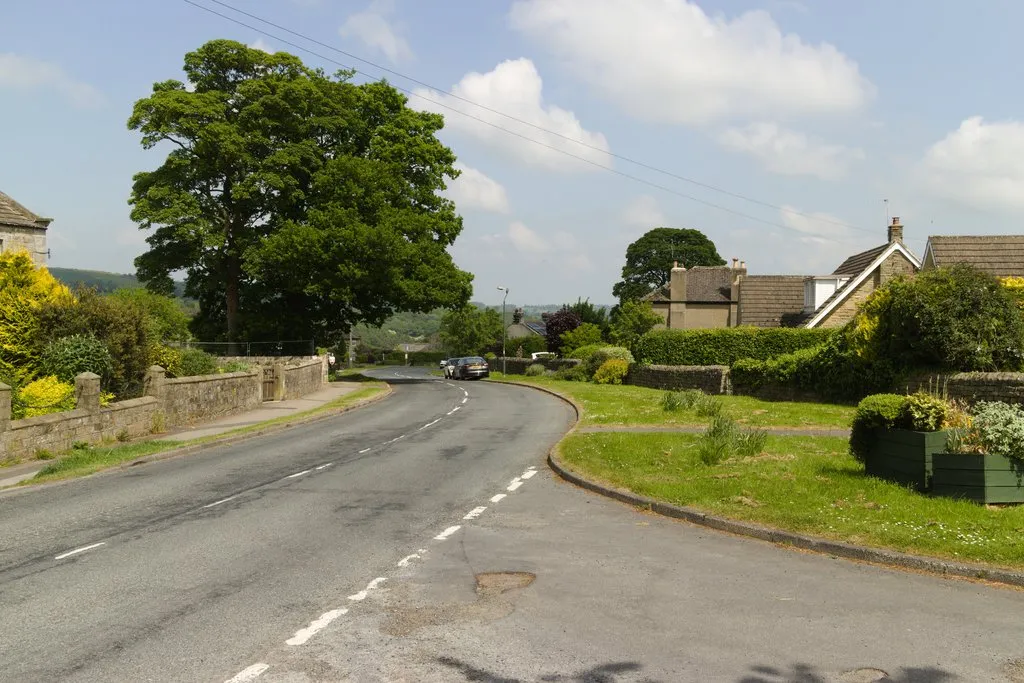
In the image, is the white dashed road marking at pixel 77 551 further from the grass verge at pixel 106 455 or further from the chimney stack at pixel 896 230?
the chimney stack at pixel 896 230

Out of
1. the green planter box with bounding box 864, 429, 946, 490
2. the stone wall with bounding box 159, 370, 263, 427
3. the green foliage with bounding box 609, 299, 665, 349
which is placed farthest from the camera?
the green foliage with bounding box 609, 299, 665, 349

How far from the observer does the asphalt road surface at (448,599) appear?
6.09 m

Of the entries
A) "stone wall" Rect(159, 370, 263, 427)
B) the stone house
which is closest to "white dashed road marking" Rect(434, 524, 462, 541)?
"stone wall" Rect(159, 370, 263, 427)

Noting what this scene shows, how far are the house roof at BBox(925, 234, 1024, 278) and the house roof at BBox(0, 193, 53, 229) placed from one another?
40.3m

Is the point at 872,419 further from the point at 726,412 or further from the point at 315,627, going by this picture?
the point at 726,412

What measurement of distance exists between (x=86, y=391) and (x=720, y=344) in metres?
29.7

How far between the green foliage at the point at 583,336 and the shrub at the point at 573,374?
2038cm

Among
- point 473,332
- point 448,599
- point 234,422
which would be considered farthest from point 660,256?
point 448,599

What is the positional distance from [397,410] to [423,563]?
24044 millimetres

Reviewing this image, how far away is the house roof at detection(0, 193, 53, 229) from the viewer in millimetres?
38753

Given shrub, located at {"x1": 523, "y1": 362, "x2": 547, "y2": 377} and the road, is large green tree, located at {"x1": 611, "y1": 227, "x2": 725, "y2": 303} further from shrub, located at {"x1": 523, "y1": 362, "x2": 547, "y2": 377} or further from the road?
the road

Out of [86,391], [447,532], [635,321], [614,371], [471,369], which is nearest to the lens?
[447,532]

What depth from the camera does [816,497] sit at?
11734 millimetres

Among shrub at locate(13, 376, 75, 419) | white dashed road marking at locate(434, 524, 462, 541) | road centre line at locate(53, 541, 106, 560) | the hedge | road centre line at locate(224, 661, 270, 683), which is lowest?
road centre line at locate(53, 541, 106, 560)
